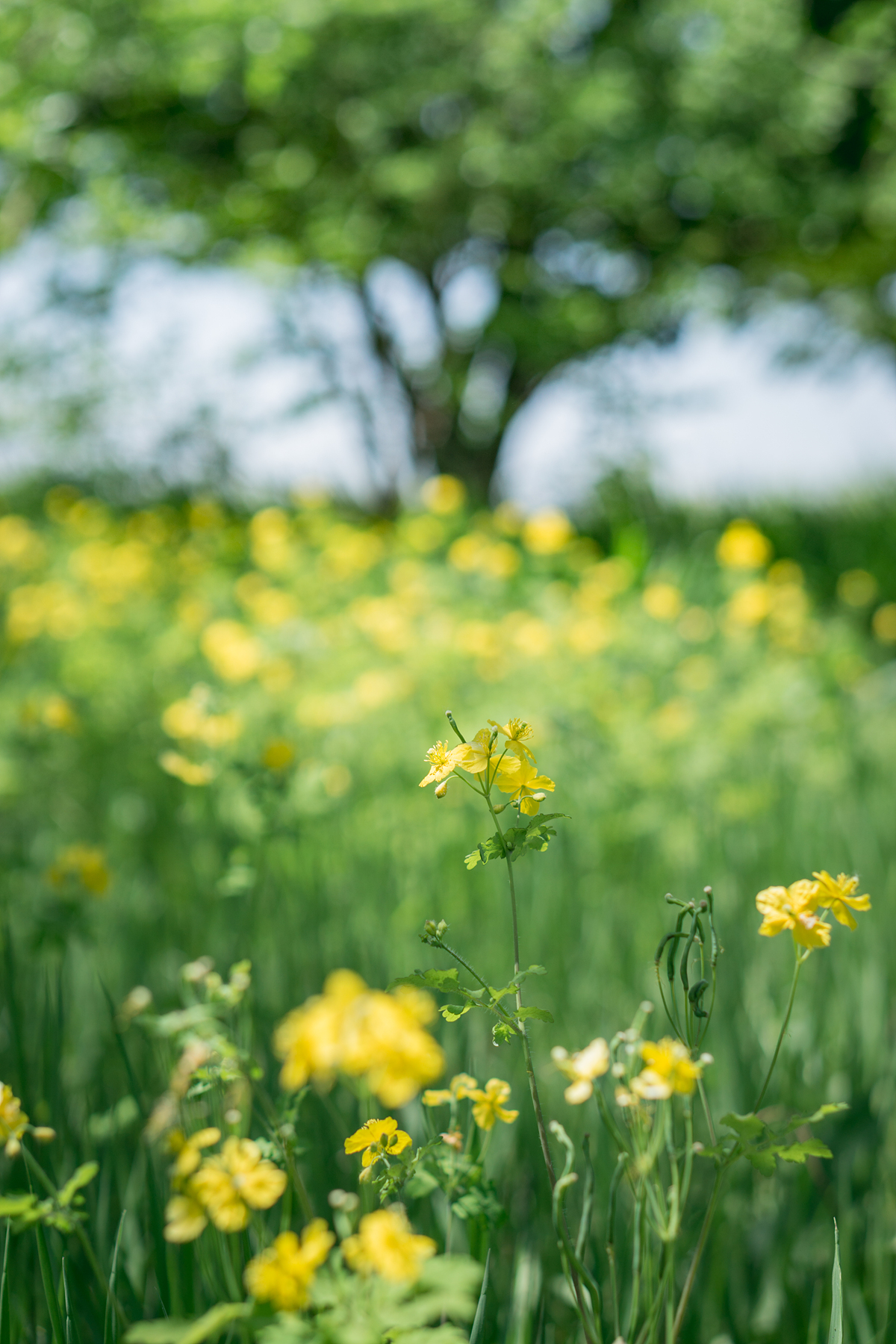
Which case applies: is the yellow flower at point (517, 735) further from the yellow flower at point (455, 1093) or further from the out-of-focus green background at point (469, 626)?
the out-of-focus green background at point (469, 626)

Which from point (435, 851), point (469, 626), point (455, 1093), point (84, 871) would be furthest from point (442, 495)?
point (455, 1093)

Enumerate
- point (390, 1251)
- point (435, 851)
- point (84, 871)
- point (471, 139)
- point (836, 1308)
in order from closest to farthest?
point (390, 1251) → point (836, 1308) → point (84, 871) → point (435, 851) → point (471, 139)

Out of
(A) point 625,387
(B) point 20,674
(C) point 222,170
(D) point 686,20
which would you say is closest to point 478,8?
(D) point 686,20

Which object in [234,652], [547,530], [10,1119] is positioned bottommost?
[10,1119]

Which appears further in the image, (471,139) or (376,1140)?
(471,139)

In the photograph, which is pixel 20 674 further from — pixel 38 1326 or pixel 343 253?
pixel 343 253

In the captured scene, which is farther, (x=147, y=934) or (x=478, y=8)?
(x=478, y=8)

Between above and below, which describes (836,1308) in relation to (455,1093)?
below

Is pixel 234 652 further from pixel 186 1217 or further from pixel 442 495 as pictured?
pixel 442 495

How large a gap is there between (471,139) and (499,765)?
21.8 ft

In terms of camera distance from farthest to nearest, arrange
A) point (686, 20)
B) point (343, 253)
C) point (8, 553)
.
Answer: point (686, 20) < point (343, 253) < point (8, 553)

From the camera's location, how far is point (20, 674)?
3.54m

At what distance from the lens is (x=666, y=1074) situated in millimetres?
731

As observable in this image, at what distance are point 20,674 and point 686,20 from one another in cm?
655
